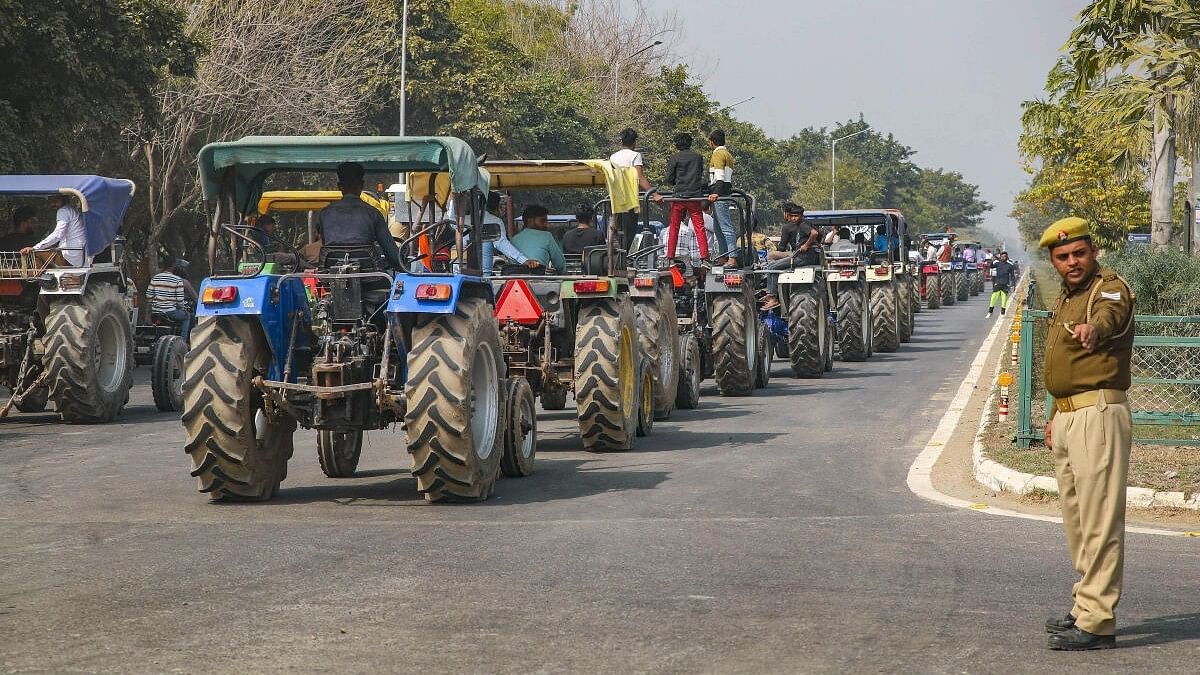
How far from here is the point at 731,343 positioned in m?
19.5

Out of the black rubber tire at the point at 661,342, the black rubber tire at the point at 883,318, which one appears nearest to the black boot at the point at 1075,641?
the black rubber tire at the point at 661,342

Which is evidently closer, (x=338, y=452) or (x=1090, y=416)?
(x=1090, y=416)

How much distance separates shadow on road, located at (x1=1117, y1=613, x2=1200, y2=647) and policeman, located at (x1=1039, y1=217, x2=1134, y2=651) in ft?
0.51

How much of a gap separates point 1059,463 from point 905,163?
150256 mm

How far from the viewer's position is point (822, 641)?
6.74m

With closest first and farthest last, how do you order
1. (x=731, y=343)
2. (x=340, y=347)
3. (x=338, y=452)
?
(x=340, y=347), (x=338, y=452), (x=731, y=343)

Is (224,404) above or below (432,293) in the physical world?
below

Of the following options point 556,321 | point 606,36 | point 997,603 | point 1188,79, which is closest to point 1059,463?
point 997,603

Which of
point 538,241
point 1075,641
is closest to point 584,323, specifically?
point 538,241

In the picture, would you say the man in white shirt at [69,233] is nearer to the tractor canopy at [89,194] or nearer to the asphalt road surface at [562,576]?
the tractor canopy at [89,194]

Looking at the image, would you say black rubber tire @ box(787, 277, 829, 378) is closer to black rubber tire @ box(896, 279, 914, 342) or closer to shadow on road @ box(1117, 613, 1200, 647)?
black rubber tire @ box(896, 279, 914, 342)

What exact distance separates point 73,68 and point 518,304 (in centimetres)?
1480

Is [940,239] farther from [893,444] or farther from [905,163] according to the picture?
[905,163]

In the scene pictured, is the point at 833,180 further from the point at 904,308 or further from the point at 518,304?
the point at 518,304
